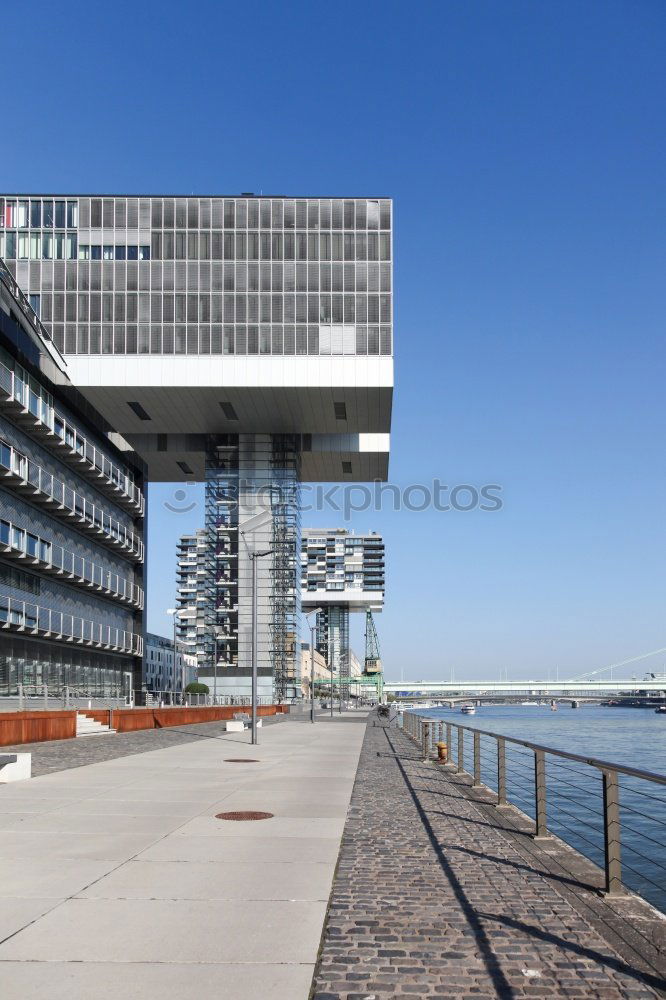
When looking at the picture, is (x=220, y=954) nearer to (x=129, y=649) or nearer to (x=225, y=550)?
(x=129, y=649)

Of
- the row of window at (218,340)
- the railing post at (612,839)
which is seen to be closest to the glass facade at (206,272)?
the row of window at (218,340)

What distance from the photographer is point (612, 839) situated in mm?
8742

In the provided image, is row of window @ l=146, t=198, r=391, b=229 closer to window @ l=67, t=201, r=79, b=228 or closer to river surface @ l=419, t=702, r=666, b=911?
window @ l=67, t=201, r=79, b=228

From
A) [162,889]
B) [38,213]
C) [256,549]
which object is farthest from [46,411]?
[162,889]

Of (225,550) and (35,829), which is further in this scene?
(225,550)

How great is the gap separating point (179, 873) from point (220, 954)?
2.89 m

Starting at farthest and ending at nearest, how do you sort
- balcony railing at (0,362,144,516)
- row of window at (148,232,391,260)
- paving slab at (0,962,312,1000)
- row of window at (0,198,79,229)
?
row of window at (148,232,391,260)
row of window at (0,198,79,229)
balcony railing at (0,362,144,516)
paving slab at (0,962,312,1000)

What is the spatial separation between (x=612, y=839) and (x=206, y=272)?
6733 centimetres

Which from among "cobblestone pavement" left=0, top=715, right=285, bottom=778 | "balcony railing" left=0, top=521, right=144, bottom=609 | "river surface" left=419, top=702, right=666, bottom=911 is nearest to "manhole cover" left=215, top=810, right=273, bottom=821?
"river surface" left=419, top=702, right=666, bottom=911

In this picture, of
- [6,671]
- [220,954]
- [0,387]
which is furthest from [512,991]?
[6,671]

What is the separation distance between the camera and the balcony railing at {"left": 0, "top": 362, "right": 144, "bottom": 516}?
146ft

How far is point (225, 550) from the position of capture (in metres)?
80.9

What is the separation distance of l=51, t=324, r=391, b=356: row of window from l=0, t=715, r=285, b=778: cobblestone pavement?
35766 mm

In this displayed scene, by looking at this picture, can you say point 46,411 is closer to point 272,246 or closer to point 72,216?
point 72,216
